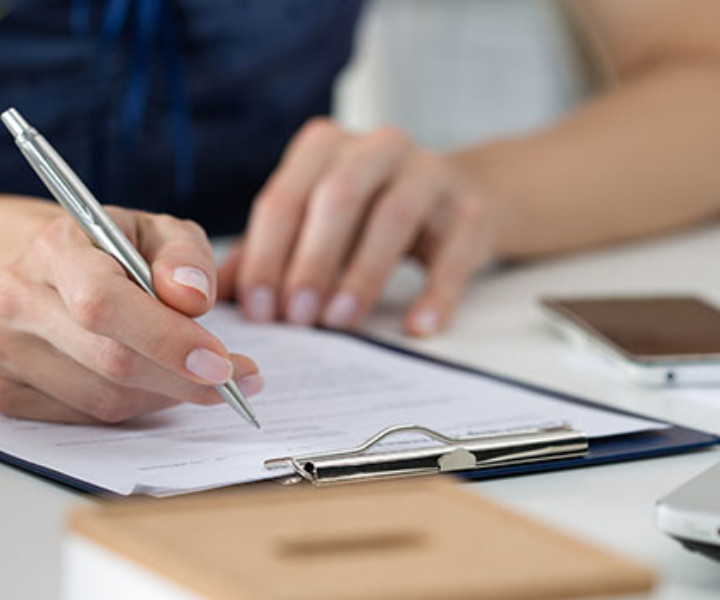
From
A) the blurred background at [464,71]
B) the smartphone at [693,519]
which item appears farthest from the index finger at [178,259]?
the blurred background at [464,71]

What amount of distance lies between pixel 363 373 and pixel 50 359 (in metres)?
0.16

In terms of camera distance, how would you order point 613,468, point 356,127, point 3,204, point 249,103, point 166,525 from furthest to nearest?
point 356,127 → point 249,103 → point 3,204 → point 613,468 → point 166,525

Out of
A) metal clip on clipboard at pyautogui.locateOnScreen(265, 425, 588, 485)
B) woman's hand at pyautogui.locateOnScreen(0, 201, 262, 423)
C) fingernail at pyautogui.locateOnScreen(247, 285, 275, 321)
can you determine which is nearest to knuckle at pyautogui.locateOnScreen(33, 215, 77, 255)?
woman's hand at pyautogui.locateOnScreen(0, 201, 262, 423)

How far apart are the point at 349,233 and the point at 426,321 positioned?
8cm

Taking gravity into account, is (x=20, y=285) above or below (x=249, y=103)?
below

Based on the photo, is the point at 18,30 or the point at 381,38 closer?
the point at 18,30

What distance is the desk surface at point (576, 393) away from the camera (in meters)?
0.41

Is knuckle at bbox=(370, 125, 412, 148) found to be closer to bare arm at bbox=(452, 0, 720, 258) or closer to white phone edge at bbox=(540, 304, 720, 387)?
bare arm at bbox=(452, 0, 720, 258)

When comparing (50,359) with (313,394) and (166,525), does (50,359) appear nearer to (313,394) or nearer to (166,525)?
(313,394)

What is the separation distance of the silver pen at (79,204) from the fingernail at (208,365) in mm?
30

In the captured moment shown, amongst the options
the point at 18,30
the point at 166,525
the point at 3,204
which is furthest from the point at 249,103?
the point at 166,525

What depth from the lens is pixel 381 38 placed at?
1.71 metres

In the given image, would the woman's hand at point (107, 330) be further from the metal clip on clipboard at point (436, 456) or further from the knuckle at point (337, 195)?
the knuckle at point (337, 195)

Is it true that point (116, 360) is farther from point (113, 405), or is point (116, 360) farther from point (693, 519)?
point (693, 519)
